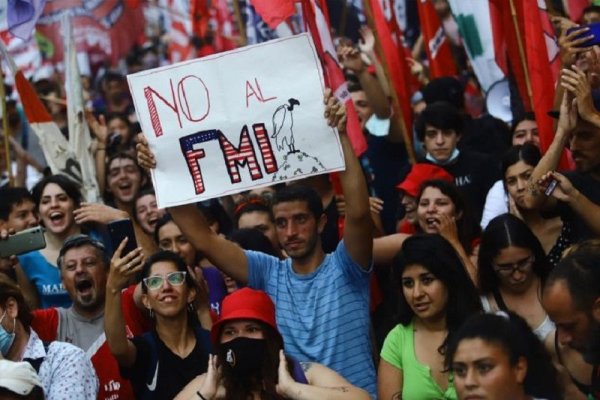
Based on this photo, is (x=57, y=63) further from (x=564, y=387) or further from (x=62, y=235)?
(x=564, y=387)

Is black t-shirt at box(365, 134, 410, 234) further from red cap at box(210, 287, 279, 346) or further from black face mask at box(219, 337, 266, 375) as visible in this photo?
black face mask at box(219, 337, 266, 375)

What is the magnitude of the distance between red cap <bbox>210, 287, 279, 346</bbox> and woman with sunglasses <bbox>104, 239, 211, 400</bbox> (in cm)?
66

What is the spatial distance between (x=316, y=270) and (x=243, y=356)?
0.99m

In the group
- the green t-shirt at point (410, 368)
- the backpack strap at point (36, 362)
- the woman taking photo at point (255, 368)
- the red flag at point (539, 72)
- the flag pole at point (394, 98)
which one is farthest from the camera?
the flag pole at point (394, 98)

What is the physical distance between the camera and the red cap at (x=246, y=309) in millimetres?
6445

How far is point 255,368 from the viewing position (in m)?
6.35

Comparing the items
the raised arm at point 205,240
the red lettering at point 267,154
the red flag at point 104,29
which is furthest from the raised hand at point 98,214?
the red flag at point 104,29

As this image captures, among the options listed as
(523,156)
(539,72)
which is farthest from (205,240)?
(539,72)

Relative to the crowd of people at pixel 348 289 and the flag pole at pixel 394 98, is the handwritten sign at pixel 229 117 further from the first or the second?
the flag pole at pixel 394 98

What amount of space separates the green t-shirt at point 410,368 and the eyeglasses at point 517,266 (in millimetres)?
600

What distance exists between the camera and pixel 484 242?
713 centimetres

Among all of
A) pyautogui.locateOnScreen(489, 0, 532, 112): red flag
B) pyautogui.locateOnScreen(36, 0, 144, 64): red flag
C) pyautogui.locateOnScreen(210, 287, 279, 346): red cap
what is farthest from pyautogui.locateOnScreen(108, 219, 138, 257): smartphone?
pyautogui.locateOnScreen(36, 0, 144, 64): red flag

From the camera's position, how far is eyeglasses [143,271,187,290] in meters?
7.35

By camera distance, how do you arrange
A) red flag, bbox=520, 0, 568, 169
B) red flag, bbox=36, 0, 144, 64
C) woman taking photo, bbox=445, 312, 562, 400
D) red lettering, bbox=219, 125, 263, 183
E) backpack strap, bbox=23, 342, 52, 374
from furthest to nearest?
red flag, bbox=36, 0, 144, 64 < red flag, bbox=520, 0, 568, 169 < red lettering, bbox=219, 125, 263, 183 < backpack strap, bbox=23, 342, 52, 374 < woman taking photo, bbox=445, 312, 562, 400
